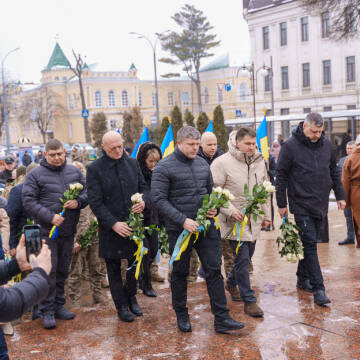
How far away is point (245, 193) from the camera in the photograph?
5281 mm

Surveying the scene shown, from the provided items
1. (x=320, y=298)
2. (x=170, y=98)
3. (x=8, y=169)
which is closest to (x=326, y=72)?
(x=170, y=98)

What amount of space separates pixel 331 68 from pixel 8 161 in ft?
133

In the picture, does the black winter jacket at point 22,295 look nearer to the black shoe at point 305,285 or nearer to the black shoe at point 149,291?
the black shoe at point 149,291

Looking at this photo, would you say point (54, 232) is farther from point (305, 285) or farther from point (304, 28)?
point (304, 28)

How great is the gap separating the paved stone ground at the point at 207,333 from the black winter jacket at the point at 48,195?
1.08 metres

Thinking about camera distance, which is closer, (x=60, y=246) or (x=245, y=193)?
(x=245, y=193)

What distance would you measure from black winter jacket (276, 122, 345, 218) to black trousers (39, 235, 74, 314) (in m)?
2.46

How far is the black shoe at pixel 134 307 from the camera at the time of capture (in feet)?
18.7

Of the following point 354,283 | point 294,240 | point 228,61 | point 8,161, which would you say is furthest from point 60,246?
point 228,61

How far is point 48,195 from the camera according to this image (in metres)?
5.55

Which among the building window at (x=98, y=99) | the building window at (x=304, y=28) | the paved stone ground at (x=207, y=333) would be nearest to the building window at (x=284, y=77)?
the building window at (x=304, y=28)

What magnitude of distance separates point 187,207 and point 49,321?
1.94 m

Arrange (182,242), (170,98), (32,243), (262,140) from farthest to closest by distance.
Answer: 1. (170,98)
2. (262,140)
3. (182,242)
4. (32,243)

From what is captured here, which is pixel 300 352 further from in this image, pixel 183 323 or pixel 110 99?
pixel 110 99
